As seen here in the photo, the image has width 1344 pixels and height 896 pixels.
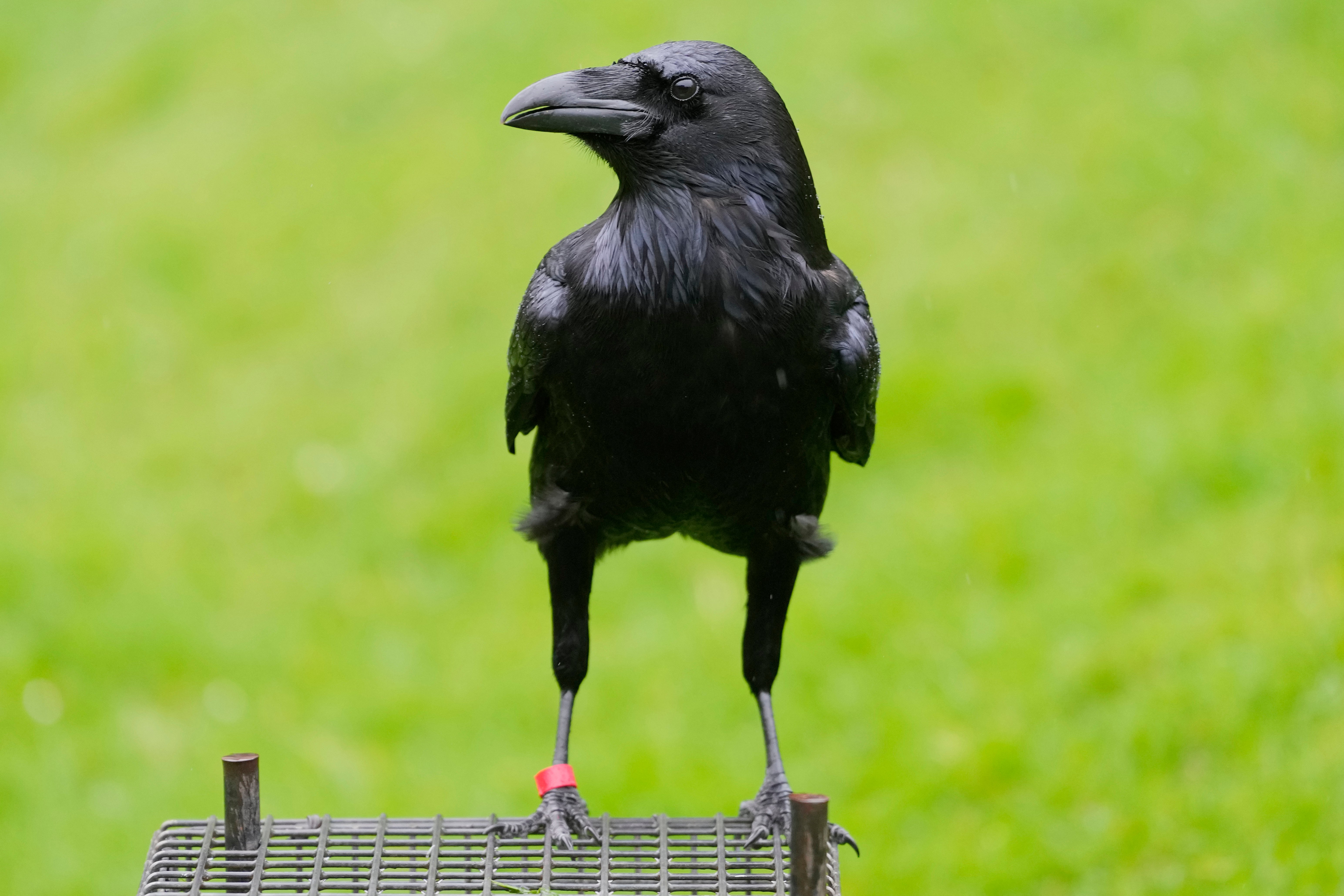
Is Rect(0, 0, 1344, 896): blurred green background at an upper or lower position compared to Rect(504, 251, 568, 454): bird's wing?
lower

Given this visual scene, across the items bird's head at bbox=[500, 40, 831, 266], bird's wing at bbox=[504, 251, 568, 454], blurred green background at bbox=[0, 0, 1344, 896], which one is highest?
bird's head at bbox=[500, 40, 831, 266]

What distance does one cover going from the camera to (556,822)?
376 centimetres

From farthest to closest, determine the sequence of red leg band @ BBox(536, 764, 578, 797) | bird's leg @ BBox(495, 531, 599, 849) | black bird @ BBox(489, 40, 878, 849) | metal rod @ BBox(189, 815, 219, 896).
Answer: red leg band @ BBox(536, 764, 578, 797) → bird's leg @ BBox(495, 531, 599, 849) → metal rod @ BBox(189, 815, 219, 896) → black bird @ BBox(489, 40, 878, 849)

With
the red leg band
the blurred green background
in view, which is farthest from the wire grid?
the blurred green background

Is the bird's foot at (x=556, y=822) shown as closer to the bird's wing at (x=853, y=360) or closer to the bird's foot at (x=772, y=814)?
the bird's foot at (x=772, y=814)

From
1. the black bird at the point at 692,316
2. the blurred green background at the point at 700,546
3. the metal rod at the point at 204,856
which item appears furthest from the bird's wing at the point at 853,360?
the blurred green background at the point at 700,546

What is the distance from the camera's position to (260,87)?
10836 millimetres

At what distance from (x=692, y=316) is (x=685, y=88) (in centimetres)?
48

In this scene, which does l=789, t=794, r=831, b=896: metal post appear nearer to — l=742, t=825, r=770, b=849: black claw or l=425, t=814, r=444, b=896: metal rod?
l=742, t=825, r=770, b=849: black claw

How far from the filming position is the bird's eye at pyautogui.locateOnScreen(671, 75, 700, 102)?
3.19 m

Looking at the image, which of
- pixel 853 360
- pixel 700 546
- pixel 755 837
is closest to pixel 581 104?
pixel 853 360

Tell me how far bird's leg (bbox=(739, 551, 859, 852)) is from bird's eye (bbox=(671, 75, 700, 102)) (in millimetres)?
1120

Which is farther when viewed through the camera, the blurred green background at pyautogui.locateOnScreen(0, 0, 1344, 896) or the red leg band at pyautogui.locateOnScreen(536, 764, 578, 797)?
the blurred green background at pyautogui.locateOnScreen(0, 0, 1344, 896)

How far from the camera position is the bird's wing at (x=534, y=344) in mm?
3406
